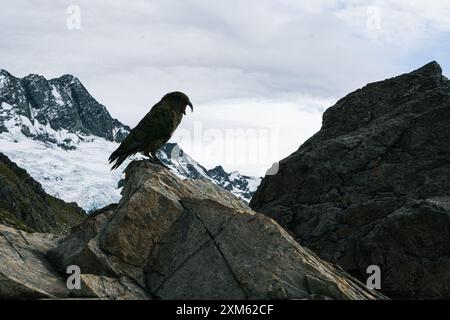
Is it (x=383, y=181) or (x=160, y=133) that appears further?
(x=383, y=181)

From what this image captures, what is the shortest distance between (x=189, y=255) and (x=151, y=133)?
610cm

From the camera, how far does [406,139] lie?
26922 mm

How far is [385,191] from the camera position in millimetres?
25406

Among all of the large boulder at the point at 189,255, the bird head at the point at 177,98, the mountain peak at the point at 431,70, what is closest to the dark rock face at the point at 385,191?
the mountain peak at the point at 431,70

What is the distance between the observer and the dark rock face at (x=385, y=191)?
2227 centimetres

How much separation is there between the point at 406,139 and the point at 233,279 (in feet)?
41.3

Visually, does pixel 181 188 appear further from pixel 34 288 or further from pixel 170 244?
pixel 34 288

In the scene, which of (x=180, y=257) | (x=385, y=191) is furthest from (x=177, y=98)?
(x=385, y=191)

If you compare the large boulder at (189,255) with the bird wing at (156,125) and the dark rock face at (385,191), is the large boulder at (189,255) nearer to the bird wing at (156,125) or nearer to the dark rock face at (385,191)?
the bird wing at (156,125)

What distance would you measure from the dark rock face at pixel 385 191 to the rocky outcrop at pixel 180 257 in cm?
380

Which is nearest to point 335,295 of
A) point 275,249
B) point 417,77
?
point 275,249

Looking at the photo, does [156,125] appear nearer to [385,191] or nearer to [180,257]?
[180,257]
